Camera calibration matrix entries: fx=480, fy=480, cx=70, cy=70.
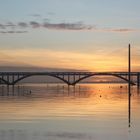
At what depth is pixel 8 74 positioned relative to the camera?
6363 inches

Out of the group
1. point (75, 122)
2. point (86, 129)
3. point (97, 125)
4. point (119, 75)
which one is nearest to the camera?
point (86, 129)

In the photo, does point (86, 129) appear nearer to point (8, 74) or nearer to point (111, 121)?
point (111, 121)

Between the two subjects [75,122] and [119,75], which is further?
[119,75]

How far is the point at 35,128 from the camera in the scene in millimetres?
25812

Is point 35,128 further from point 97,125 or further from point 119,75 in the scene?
point 119,75

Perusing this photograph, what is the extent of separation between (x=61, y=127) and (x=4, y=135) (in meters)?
4.70

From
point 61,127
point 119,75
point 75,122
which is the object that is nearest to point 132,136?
point 61,127

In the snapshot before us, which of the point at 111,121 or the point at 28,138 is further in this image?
the point at 111,121

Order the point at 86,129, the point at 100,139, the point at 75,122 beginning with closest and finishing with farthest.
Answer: the point at 100,139 → the point at 86,129 → the point at 75,122

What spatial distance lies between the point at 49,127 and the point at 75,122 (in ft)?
11.2

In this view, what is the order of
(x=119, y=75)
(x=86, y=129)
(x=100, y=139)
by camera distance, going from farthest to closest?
(x=119, y=75), (x=86, y=129), (x=100, y=139)

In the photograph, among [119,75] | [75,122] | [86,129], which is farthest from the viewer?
[119,75]

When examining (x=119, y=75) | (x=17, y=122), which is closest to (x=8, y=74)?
(x=119, y=75)

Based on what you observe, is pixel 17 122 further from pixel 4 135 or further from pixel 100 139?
pixel 100 139
